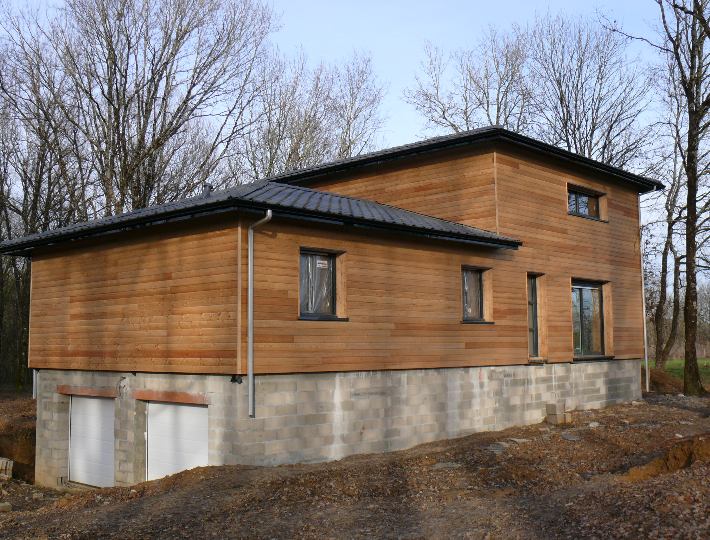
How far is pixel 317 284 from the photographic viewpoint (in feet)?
38.2

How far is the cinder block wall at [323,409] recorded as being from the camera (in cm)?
1059

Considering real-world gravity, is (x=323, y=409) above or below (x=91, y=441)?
above

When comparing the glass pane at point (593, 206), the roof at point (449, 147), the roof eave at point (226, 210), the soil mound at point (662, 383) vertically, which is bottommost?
the soil mound at point (662, 383)

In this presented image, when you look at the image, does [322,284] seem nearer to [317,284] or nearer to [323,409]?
[317,284]

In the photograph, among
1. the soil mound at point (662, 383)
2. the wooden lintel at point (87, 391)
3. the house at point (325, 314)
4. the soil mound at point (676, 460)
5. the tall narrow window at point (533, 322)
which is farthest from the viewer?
the soil mound at point (662, 383)

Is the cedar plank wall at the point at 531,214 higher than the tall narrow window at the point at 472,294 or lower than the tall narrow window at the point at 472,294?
higher

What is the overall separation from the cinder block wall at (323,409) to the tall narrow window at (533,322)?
1.45 ft

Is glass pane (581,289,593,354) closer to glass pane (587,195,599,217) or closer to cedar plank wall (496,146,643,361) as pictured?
cedar plank wall (496,146,643,361)

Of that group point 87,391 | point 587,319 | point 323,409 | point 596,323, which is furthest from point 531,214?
point 87,391

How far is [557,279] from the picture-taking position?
16406 mm

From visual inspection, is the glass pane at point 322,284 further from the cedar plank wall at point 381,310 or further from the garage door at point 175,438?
the garage door at point 175,438

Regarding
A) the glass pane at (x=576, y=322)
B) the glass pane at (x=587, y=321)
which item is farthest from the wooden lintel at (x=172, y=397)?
the glass pane at (x=587, y=321)

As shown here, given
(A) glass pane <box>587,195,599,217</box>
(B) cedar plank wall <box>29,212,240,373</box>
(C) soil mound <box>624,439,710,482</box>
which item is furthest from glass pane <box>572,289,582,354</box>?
(B) cedar plank wall <box>29,212,240,373</box>

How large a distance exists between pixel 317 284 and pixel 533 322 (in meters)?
6.62
